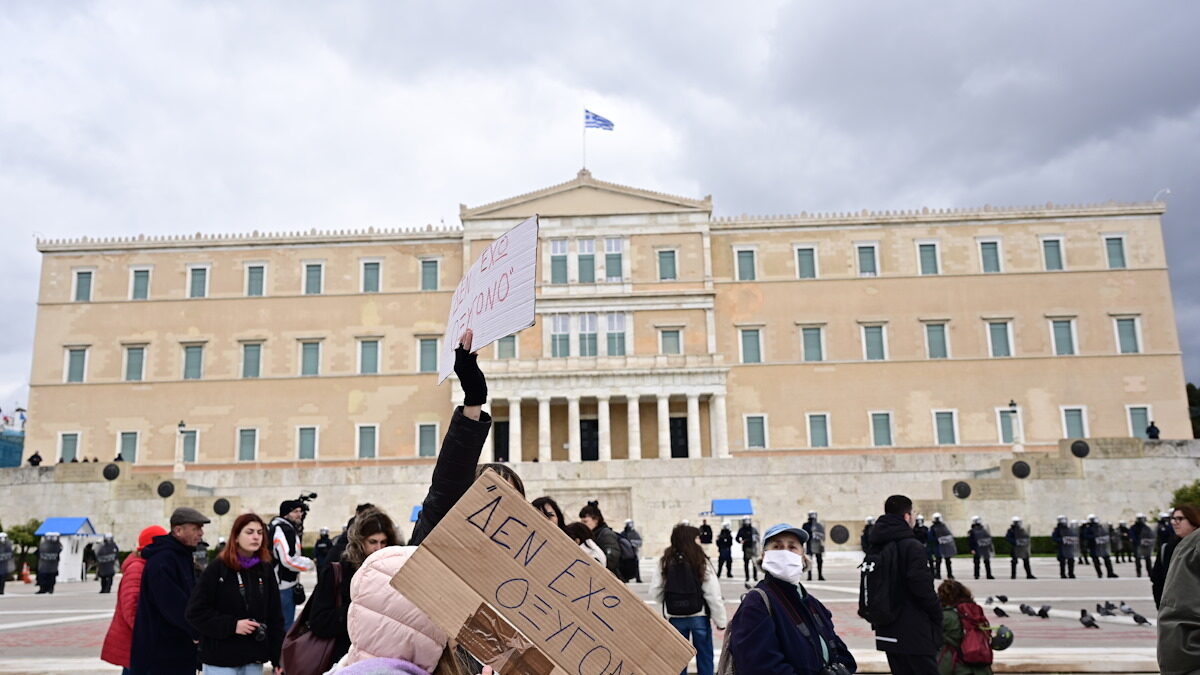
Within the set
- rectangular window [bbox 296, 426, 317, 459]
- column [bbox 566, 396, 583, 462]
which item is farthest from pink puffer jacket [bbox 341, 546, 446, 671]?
rectangular window [bbox 296, 426, 317, 459]

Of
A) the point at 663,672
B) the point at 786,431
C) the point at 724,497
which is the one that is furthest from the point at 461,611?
the point at 786,431

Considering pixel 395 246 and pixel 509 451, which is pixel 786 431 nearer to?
pixel 509 451

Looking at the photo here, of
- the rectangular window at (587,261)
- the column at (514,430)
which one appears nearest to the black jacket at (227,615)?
the column at (514,430)

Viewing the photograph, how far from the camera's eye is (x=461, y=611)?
244 centimetres

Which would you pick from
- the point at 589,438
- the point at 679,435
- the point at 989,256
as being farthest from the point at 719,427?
the point at 989,256

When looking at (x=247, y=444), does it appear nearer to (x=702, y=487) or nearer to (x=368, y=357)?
(x=368, y=357)

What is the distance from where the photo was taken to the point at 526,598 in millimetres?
2535

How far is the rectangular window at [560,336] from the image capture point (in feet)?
131

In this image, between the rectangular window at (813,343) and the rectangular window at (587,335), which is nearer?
the rectangular window at (587,335)

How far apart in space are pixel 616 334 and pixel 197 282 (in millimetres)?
18924

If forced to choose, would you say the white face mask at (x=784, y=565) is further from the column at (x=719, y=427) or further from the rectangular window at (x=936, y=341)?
the rectangular window at (x=936, y=341)

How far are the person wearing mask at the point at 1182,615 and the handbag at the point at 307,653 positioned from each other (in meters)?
3.43

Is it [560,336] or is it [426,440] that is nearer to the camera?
[560,336]

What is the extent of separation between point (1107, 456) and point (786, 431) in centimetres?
1282
